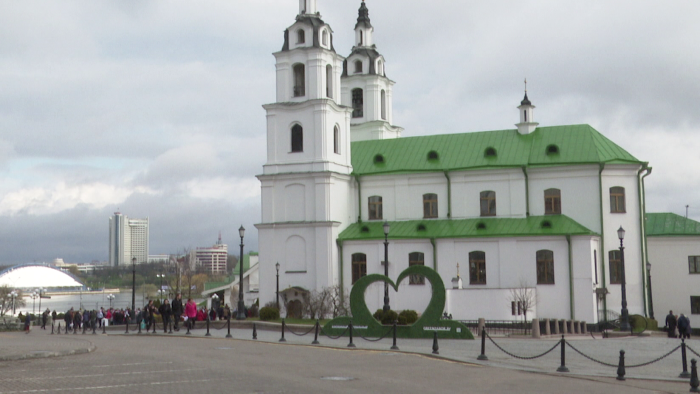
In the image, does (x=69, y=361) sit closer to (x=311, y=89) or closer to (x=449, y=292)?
(x=449, y=292)

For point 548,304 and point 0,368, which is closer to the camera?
point 0,368

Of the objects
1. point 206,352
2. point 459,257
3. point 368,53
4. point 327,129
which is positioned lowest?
point 206,352

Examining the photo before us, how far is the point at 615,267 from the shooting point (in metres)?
48.9

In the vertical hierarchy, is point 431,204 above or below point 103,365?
above

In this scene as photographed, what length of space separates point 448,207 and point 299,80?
13697 millimetres

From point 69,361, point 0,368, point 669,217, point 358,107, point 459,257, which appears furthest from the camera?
point 358,107

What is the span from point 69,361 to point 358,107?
45.9 m

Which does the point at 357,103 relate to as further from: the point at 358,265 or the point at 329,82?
the point at 358,265

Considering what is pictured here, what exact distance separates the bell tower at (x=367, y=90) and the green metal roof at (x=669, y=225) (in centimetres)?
2136

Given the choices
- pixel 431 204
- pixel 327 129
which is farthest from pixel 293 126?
pixel 431 204

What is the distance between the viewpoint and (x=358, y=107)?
211 feet

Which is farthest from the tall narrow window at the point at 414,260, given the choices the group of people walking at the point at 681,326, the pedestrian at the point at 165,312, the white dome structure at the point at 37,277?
the white dome structure at the point at 37,277

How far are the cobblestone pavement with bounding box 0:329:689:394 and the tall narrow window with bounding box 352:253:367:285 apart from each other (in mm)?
27537

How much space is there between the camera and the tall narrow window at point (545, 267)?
159 feet
